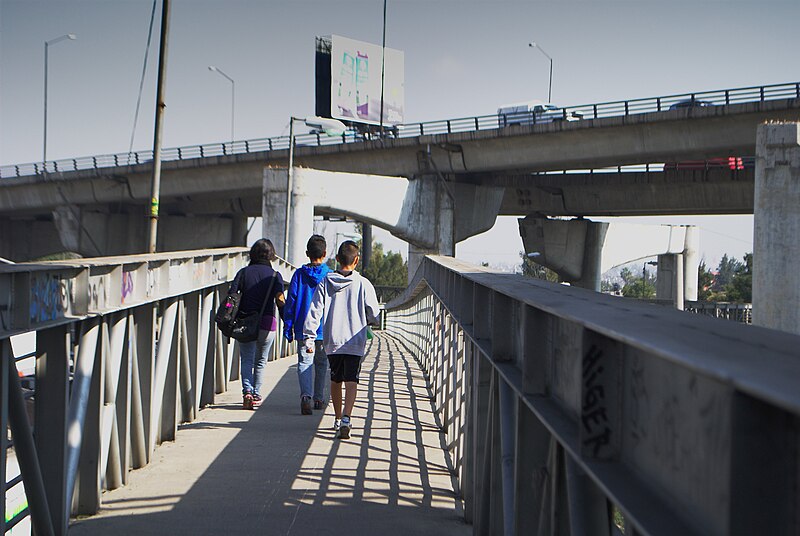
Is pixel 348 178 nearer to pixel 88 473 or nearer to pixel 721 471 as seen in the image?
pixel 88 473

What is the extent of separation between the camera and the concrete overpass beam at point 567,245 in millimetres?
56062

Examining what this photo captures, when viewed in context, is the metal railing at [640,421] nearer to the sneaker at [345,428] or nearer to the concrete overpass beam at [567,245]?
the sneaker at [345,428]

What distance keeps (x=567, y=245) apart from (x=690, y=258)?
44.9ft

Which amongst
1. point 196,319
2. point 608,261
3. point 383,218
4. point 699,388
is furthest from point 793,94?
point 699,388

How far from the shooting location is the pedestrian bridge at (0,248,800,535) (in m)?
2.00

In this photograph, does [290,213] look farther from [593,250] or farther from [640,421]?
[640,421]

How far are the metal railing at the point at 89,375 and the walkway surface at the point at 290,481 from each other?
290mm

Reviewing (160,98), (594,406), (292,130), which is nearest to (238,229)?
(292,130)

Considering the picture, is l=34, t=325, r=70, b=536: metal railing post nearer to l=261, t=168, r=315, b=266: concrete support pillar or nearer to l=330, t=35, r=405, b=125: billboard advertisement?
l=261, t=168, r=315, b=266: concrete support pillar

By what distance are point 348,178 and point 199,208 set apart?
86.9 feet

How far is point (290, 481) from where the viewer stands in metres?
7.21

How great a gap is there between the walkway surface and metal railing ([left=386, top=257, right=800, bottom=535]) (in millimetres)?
1551

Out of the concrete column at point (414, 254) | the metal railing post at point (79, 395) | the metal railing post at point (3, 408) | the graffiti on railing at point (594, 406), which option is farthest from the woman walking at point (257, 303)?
the concrete column at point (414, 254)

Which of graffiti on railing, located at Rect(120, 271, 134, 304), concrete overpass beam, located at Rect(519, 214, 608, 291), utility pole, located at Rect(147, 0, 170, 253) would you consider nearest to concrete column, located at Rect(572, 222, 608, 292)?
concrete overpass beam, located at Rect(519, 214, 608, 291)
